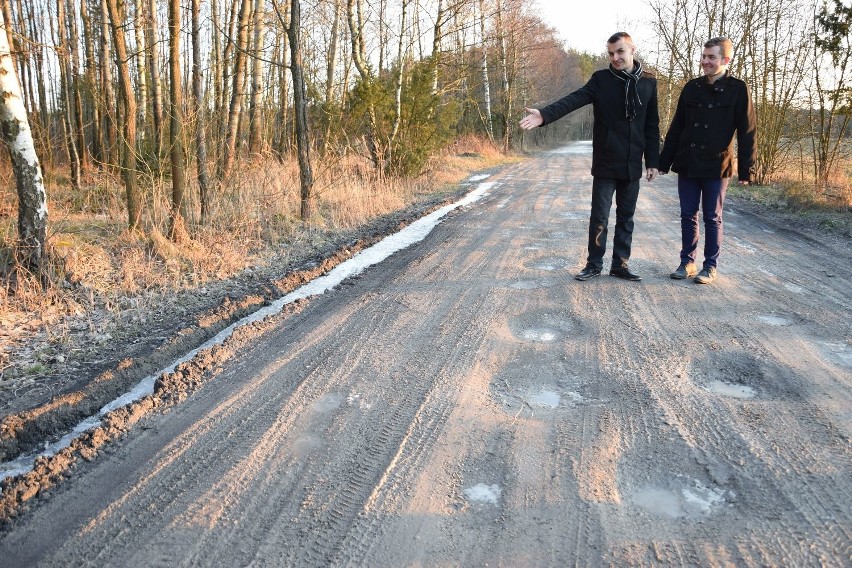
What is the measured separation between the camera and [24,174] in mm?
4582

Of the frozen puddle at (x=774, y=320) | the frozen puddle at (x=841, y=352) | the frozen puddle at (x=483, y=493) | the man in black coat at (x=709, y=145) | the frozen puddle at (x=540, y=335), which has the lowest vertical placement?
the frozen puddle at (x=483, y=493)

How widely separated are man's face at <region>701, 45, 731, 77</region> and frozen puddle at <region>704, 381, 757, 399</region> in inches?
112

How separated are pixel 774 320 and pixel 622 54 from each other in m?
2.30

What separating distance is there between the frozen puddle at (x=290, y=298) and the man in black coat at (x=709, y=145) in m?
2.92

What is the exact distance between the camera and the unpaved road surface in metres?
1.86

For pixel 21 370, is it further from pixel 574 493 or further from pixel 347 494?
pixel 574 493

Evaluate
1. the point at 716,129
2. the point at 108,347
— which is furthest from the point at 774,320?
the point at 108,347

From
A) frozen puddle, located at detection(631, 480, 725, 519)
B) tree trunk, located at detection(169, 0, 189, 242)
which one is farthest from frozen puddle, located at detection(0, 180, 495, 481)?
frozen puddle, located at detection(631, 480, 725, 519)

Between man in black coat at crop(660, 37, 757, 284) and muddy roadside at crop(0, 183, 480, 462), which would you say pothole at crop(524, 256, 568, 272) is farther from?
muddy roadside at crop(0, 183, 480, 462)

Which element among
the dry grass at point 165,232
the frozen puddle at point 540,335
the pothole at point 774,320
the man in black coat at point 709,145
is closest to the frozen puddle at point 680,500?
the frozen puddle at point 540,335

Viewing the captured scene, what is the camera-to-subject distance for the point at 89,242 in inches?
225

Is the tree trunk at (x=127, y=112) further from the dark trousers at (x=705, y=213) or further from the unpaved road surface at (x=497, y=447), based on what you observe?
the dark trousers at (x=705, y=213)

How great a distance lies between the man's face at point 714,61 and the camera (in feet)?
14.9

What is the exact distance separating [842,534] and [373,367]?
7.09 feet
